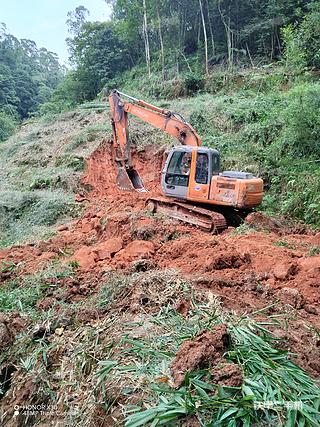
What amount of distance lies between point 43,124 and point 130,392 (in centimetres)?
2002

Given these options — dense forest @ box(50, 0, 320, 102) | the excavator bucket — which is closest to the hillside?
the excavator bucket

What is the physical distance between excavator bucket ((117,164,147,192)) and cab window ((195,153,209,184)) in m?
3.01

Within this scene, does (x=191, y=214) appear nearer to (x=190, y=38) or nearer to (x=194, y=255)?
(x=194, y=255)

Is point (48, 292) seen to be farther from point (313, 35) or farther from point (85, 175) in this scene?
point (313, 35)

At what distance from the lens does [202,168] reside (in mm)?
7688

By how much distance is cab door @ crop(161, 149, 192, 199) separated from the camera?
7.96 m

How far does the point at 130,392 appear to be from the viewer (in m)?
2.33

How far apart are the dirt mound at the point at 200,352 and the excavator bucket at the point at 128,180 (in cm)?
803

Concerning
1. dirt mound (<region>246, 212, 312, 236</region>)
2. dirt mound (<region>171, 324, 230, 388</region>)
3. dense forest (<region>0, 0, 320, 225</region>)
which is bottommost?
dirt mound (<region>246, 212, 312, 236</region>)

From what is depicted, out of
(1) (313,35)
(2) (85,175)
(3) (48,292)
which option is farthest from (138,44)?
(3) (48,292)

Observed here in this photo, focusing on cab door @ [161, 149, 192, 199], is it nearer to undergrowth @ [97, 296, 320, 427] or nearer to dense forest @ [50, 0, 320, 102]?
undergrowth @ [97, 296, 320, 427]

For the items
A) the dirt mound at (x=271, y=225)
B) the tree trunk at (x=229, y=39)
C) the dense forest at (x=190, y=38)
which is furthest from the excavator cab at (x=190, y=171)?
the tree trunk at (x=229, y=39)

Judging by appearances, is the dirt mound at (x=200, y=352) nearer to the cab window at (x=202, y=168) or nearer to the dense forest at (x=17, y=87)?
the cab window at (x=202, y=168)

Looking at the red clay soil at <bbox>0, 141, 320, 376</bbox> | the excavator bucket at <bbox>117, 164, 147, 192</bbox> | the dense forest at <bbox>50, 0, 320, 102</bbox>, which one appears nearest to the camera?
the red clay soil at <bbox>0, 141, 320, 376</bbox>
